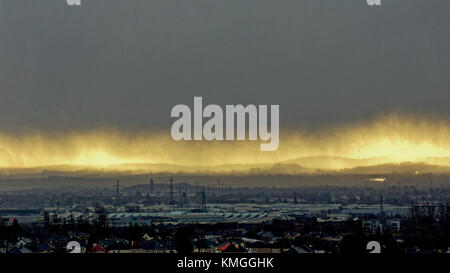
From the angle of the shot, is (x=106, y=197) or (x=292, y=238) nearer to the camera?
(x=292, y=238)

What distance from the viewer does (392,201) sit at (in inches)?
1302

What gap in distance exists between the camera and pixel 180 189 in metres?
30.3

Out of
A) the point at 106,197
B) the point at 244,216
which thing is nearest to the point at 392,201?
the point at 244,216

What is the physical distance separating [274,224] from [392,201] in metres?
8.64

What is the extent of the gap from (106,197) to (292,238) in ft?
30.9

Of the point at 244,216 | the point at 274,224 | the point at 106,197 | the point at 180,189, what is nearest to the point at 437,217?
the point at 274,224
